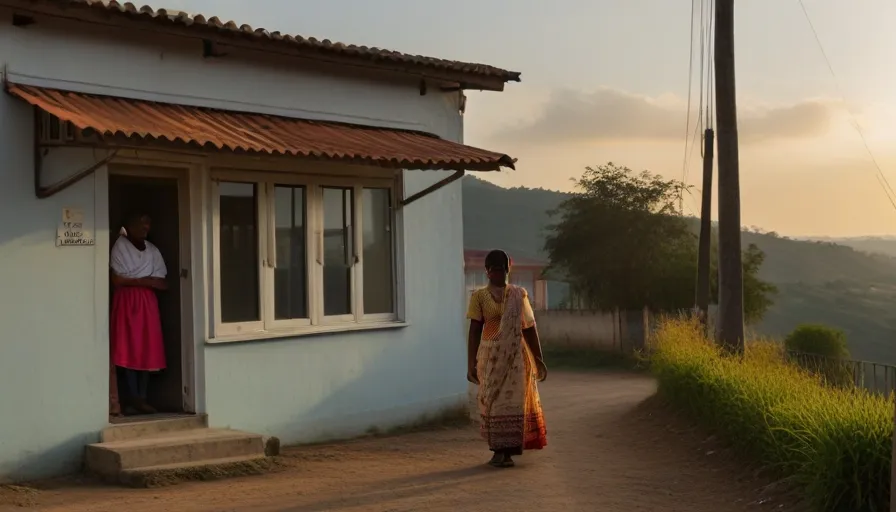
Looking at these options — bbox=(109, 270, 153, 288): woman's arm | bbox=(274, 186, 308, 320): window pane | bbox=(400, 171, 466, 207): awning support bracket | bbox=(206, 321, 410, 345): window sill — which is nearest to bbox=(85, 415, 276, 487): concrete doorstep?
bbox=(206, 321, 410, 345): window sill

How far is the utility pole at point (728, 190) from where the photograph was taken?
43.1 feet

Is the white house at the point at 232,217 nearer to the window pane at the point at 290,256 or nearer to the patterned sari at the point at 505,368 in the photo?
the window pane at the point at 290,256

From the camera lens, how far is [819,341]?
23.0 meters

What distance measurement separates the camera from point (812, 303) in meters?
76.2

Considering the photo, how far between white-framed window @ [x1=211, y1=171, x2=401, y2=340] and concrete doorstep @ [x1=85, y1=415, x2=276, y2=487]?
965 mm

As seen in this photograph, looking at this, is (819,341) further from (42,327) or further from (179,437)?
(42,327)

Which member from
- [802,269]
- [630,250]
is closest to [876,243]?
[802,269]

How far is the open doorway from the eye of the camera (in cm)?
966

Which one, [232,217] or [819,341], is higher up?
[232,217]

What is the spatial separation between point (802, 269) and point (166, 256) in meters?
92.0

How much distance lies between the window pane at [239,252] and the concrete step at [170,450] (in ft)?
4.08

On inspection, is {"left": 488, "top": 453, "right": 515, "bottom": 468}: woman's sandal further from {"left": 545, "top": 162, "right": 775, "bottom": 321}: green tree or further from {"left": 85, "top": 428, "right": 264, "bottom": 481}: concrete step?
{"left": 545, "top": 162, "right": 775, "bottom": 321}: green tree

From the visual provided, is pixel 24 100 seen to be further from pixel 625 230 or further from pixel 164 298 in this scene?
pixel 625 230

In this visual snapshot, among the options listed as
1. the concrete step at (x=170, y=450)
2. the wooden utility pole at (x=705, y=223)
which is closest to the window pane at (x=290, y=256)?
the concrete step at (x=170, y=450)
